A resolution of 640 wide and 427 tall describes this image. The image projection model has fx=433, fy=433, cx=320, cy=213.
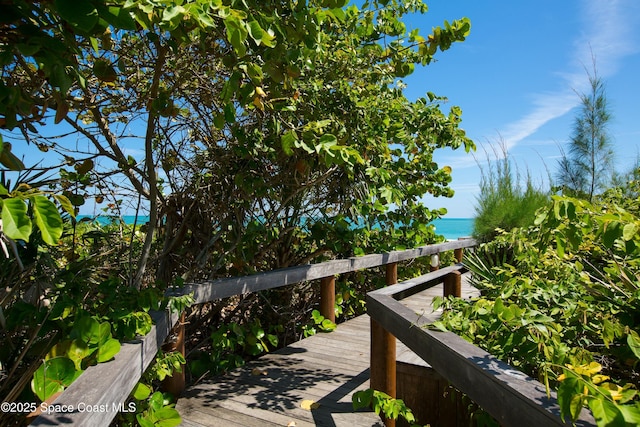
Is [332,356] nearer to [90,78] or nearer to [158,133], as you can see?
[158,133]

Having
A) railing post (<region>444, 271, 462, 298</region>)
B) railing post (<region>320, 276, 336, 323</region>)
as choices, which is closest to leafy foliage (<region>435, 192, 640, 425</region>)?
railing post (<region>444, 271, 462, 298</region>)

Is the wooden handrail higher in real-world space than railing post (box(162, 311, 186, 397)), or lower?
higher

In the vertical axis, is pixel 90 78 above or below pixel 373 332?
above

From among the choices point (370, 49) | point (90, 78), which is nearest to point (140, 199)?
point (90, 78)

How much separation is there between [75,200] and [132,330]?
1557mm

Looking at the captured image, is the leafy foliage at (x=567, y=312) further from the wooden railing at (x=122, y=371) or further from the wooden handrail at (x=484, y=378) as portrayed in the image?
the wooden railing at (x=122, y=371)

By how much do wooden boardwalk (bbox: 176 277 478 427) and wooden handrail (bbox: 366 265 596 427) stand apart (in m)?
0.53

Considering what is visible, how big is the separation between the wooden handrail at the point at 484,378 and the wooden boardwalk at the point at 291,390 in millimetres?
528

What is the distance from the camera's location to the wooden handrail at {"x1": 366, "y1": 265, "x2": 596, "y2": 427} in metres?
1.13

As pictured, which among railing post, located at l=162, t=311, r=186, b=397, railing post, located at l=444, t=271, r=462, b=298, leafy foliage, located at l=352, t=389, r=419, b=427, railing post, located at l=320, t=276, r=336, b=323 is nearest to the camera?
leafy foliage, located at l=352, t=389, r=419, b=427

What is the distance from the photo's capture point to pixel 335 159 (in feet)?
7.59

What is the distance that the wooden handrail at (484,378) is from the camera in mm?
1133

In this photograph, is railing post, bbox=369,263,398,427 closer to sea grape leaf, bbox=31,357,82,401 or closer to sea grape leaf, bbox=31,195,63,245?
sea grape leaf, bbox=31,357,82,401

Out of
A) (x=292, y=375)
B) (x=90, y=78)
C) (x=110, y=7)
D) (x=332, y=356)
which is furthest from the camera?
(x=332, y=356)
